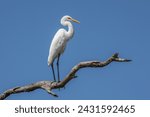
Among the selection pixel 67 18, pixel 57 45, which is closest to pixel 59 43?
pixel 57 45

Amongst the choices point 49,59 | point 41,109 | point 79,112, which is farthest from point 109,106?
point 49,59

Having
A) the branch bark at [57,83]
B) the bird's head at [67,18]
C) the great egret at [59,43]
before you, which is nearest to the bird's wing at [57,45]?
the great egret at [59,43]

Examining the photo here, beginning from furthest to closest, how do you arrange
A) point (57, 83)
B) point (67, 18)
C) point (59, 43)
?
point (67, 18), point (59, 43), point (57, 83)

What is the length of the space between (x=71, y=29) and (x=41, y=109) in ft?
8.64

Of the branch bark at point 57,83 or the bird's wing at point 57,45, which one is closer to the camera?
the branch bark at point 57,83

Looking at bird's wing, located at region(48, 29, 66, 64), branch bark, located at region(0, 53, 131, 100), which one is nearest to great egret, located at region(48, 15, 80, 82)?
bird's wing, located at region(48, 29, 66, 64)

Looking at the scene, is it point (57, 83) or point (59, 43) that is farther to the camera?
point (59, 43)

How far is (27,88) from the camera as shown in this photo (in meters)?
11.9

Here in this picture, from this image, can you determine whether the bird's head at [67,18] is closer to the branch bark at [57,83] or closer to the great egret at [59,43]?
the great egret at [59,43]

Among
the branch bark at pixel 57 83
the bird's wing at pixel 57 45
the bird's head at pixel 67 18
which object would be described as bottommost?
the branch bark at pixel 57 83

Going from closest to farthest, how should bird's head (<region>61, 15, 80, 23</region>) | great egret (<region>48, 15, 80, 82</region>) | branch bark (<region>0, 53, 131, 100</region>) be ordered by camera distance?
1. branch bark (<region>0, 53, 131, 100</region>)
2. great egret (<region>48, 15, 80, 82</region>)
3. bird's head (<region>61, 15, 80, 23</region>)

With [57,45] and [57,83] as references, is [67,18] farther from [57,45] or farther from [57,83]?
[57,83]

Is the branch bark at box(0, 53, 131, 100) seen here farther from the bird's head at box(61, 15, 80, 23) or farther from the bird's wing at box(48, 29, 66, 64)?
the bird's head at box(61, 15, 80, 23)

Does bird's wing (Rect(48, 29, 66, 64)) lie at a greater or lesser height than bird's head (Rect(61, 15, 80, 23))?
lesser
